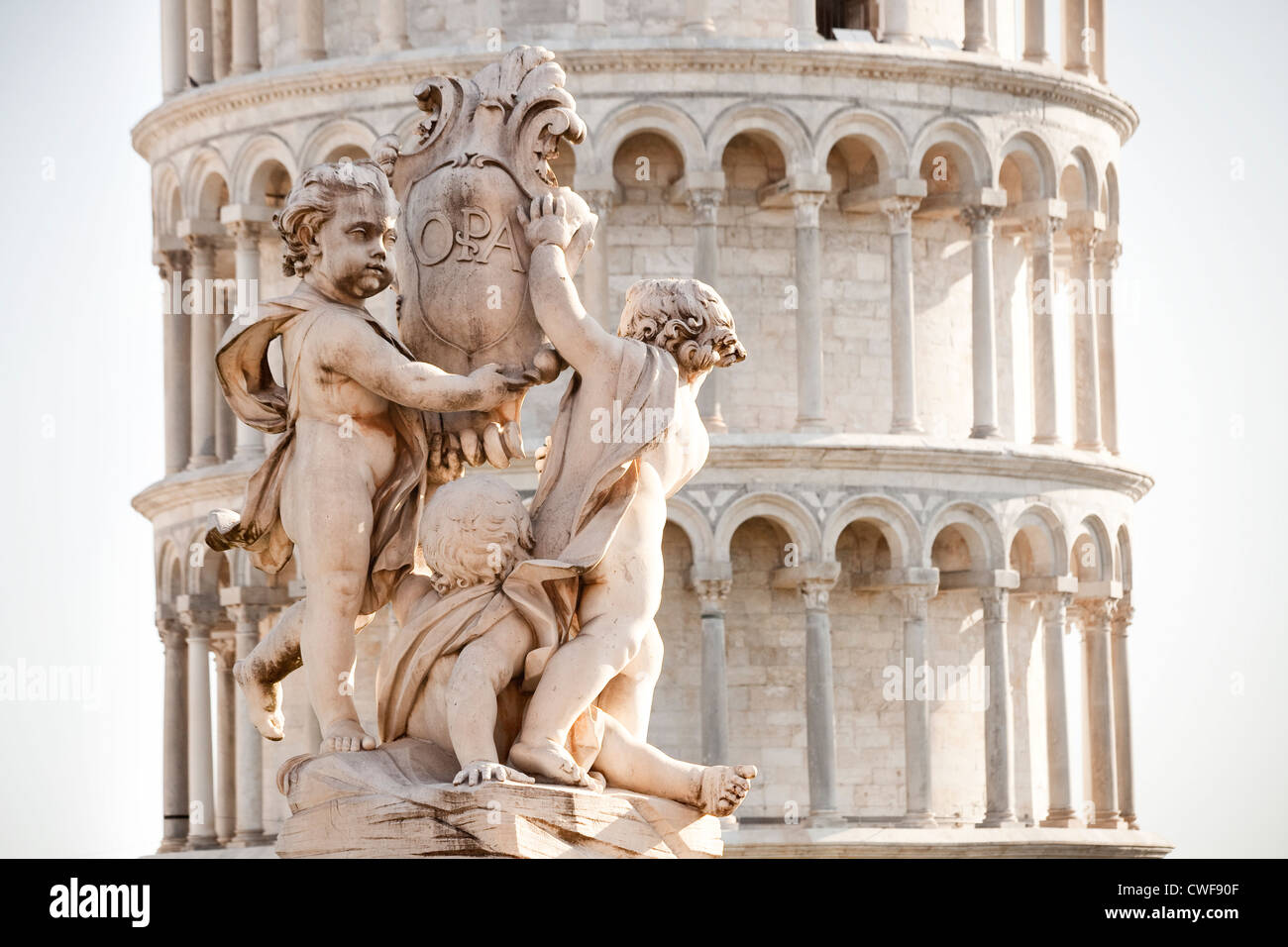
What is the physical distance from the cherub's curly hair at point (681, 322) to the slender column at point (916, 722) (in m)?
27.8

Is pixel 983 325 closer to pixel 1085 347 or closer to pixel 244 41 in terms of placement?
pixel 1085 347

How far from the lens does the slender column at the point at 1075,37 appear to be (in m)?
40.6

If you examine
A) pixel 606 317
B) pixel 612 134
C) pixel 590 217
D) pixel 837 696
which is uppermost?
pixel 612 134

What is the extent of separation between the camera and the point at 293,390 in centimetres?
934

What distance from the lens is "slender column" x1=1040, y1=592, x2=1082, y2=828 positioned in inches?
1522

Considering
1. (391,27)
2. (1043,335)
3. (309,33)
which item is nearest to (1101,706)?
(1043,335)

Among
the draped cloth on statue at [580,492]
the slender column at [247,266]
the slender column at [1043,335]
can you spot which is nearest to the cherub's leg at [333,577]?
the draped cloth on statue at [580,492]

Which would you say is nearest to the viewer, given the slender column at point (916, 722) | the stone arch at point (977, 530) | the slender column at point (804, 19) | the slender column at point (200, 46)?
the slender column at point (916, 722)

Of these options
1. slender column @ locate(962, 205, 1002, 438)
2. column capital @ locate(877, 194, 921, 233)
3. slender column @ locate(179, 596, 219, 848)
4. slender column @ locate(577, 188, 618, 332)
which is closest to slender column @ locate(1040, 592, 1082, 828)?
slender column @ locate(962, 205, 1002, 438)

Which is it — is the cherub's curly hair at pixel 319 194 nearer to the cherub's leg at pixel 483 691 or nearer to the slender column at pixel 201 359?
the cherub's leg at pixel 483 691

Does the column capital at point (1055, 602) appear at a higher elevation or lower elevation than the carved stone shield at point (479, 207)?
lower
